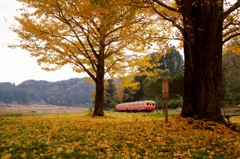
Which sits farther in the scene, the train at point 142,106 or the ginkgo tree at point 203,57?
the train at point 142,106

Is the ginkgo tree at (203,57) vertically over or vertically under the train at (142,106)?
over

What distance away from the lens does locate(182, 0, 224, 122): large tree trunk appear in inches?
281

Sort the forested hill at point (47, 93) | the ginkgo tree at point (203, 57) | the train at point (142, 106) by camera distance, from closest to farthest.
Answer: the ginkgo tree at point (203, 57) < the train at point (142, 106) < the forested hill at point (47, 93)

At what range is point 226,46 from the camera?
11.3 meters

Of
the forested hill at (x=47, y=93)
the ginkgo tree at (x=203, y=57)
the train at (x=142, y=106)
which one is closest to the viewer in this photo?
the ginkgo tree at (x=203, y=57)

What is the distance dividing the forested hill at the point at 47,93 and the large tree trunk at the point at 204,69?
331 ft

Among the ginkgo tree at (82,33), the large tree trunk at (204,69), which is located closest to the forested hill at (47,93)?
the ginkgo tree at (82,33)

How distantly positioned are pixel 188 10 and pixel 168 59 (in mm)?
55448

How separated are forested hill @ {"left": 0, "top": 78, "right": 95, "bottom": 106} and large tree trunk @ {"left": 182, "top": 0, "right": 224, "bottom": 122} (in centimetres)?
10077

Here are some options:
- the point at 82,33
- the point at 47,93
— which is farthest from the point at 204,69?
the point at 47,93

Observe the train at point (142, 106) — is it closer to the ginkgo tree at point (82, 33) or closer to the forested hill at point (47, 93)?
the ginkgo tree at point (82, 33)

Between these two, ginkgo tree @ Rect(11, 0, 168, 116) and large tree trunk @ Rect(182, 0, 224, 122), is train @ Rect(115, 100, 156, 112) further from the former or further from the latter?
large tree trunk @ Rect(182, 0, 224, 122)

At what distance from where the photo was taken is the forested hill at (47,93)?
105 m

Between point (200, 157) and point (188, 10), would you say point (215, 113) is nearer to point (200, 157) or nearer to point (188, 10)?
point (188, 10)
